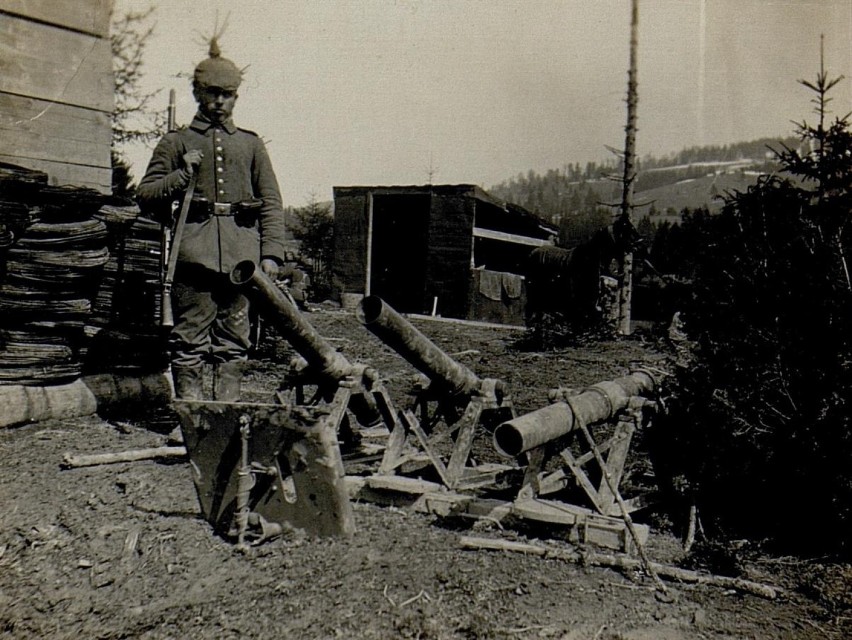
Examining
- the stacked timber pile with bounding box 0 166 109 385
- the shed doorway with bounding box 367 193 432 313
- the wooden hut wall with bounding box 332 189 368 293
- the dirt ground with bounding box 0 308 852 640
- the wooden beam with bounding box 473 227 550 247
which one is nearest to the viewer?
the dirt ground with bounding box 0 308 852 640

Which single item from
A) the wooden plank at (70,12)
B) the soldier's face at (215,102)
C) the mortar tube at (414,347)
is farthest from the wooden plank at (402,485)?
the wooden plank at (70,12)

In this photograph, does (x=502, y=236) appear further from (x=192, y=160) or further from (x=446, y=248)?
(x=192, y=160)

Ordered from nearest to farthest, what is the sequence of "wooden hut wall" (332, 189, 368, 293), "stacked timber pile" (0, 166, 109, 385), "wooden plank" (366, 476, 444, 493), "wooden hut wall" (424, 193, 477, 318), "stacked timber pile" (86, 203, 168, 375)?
"wooden plank" (366, 476, 444, 493)
"stacked timber pile" (0, 166, 109, 385)
"stacked timber pile" (86, 203, 168, 375)
"wooden hut wall" (424, 193, 477, 318)
"wooden hut wall" (332, 189, 368, 293)

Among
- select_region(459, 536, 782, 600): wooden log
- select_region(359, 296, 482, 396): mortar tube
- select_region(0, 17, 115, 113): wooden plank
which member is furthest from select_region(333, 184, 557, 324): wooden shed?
select_region(459, 536, 782, 600): wooden log

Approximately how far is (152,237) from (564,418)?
428cm

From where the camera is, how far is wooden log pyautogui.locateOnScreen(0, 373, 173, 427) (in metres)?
5.60

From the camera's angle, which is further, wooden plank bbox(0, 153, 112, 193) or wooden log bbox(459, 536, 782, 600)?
wooden plank bbox(0, 153, 112, 193)

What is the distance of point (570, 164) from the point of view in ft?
244

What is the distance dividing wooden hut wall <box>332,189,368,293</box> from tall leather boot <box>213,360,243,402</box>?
13.7m

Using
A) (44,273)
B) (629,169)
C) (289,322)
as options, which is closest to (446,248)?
(629,169)

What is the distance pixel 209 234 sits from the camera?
518 cm

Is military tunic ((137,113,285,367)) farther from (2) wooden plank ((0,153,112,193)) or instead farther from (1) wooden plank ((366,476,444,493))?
(2) wooden plank ((0,153,112,193))

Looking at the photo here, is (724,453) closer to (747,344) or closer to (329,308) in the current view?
(747,344)

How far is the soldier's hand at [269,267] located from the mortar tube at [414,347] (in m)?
1.09
